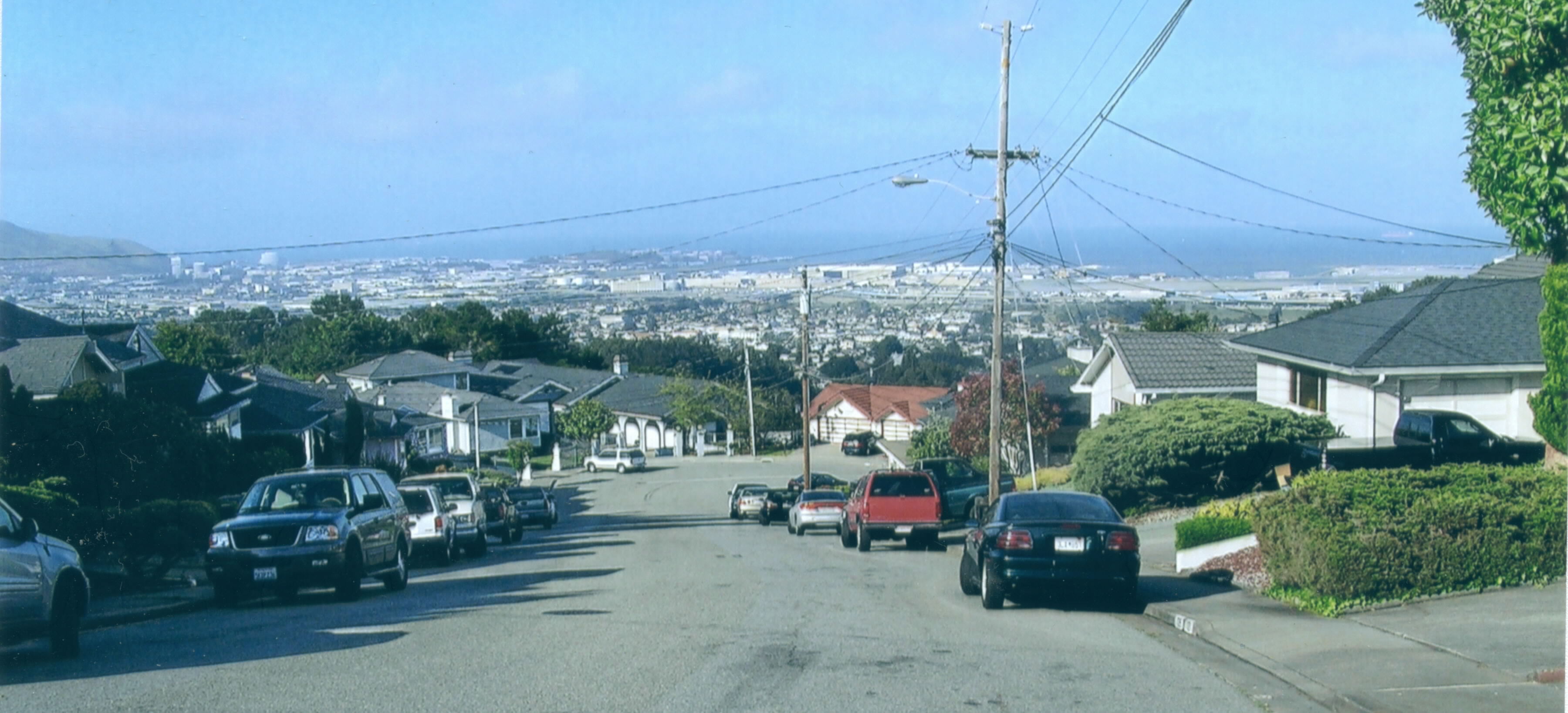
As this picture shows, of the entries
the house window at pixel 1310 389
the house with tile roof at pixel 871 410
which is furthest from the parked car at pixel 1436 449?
the house with tile roof at pixel 871 410

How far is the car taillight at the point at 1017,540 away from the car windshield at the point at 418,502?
12394mm

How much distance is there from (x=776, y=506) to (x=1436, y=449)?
20814 mm

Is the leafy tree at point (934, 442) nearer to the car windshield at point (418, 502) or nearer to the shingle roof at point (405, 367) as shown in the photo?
the car windshield at point (418, 502)

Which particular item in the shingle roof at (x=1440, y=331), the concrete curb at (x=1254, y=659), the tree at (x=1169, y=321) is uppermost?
the tree at (x=1169, y=321)

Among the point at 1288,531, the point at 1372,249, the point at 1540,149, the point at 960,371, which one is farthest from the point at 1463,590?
the point at 960,371

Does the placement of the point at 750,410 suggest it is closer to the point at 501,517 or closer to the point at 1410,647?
the point at 501,517

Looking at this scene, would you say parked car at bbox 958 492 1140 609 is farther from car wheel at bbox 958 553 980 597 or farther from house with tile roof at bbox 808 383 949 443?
house with tile roof at bbox 808 383 949 443

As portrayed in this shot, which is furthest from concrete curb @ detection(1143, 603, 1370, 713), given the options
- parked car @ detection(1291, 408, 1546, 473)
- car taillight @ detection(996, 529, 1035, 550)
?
parked car @ detection(1291, 408, 1546, 473)

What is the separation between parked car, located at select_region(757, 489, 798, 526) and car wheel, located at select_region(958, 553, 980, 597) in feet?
82.3

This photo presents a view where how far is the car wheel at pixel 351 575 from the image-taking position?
15.9 metres

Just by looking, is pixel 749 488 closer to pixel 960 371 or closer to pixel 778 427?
pixel 960 371

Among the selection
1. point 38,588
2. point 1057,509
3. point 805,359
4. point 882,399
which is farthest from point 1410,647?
point 882,399

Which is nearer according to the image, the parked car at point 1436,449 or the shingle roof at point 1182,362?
the parked car at point 1436,449

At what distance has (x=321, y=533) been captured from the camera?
620 inches
